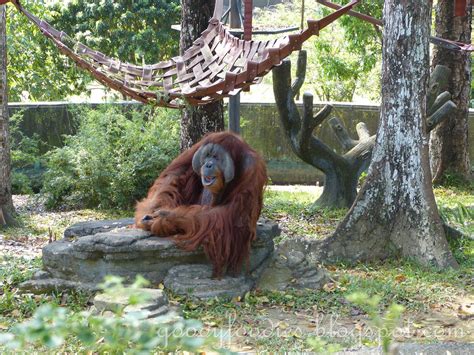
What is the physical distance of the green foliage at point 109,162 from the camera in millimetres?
7648

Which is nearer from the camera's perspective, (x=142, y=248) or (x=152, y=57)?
(x=142, y=248)

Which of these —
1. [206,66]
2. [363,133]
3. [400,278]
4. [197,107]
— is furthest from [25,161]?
[400,278]

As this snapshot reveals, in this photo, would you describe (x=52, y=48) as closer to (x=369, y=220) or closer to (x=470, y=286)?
(x=369, y=220)

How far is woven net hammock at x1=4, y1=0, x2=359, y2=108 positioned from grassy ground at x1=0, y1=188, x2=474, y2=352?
1.39 meters

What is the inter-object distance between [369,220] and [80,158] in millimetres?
3473

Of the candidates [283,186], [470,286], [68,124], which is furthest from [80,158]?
[470,286]

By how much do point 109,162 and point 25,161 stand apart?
191cm

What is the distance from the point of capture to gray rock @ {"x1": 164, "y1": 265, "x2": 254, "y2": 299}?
4.25m

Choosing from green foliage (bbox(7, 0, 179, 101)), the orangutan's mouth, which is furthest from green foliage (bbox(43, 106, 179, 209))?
green foliage (bbox(7, 0, 179, 101))

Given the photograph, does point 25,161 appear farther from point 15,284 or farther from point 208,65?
point 15,284

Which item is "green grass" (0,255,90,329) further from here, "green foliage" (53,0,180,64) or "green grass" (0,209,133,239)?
"green foliage" (53,0,180,64)

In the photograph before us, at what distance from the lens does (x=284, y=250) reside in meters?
5.05

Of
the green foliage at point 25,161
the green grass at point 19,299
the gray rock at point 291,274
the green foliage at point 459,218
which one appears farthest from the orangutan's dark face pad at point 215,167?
the green foliage at point 25,161

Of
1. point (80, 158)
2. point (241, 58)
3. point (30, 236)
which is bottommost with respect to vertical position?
point (30, 236)
